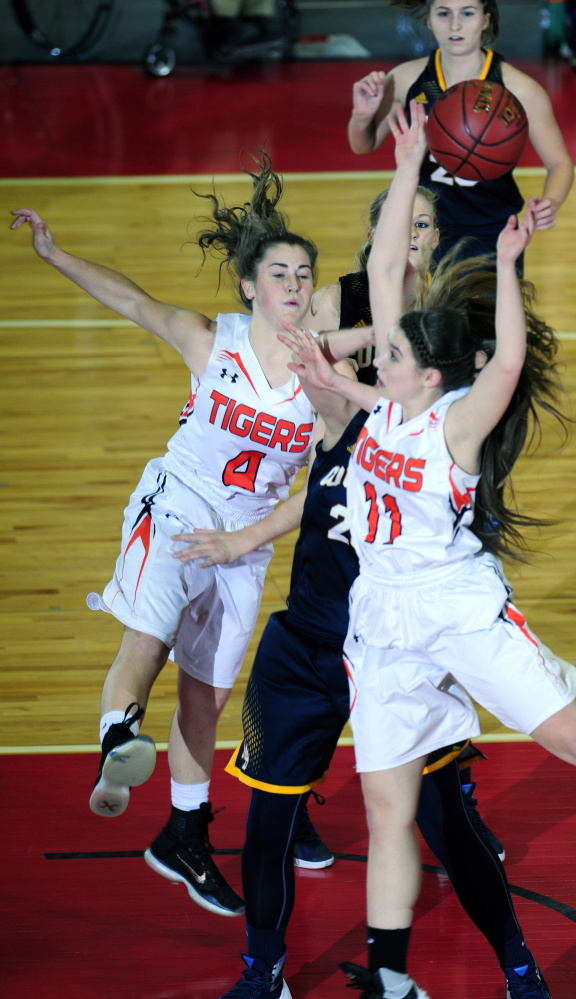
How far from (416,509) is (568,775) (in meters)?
1.70

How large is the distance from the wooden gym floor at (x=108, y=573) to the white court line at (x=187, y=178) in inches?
1.1

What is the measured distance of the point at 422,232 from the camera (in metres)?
3.26

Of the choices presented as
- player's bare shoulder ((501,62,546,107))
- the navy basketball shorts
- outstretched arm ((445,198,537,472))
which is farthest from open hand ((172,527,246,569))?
player's bare shoulder ((501,62,546,107))

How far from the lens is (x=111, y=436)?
236 inches

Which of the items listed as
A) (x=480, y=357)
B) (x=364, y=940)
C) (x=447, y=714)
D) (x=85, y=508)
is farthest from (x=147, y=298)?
(x=85, y=508)

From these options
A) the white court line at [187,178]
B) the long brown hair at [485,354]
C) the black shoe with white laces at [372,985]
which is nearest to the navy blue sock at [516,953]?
the black shoe with white laces at [372,985]

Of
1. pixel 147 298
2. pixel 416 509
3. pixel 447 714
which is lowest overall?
pixel 447 714

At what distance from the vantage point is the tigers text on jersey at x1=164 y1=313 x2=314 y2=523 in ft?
10.5

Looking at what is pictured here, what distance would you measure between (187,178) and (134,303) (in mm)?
6659

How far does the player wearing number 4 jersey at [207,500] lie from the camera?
3.14m

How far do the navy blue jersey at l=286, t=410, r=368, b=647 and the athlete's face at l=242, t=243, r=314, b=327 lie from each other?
50cm

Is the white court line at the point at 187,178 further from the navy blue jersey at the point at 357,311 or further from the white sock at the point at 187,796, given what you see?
the white sock at the point at 187,796

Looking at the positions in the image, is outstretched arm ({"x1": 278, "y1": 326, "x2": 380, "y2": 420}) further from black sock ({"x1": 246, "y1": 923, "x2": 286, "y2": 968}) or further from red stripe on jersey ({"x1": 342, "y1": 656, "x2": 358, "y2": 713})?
black sock ({"x1": 246, "y1": 923, "x2": 286, "y2": 968})

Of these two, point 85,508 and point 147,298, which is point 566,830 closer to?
point 147,298
